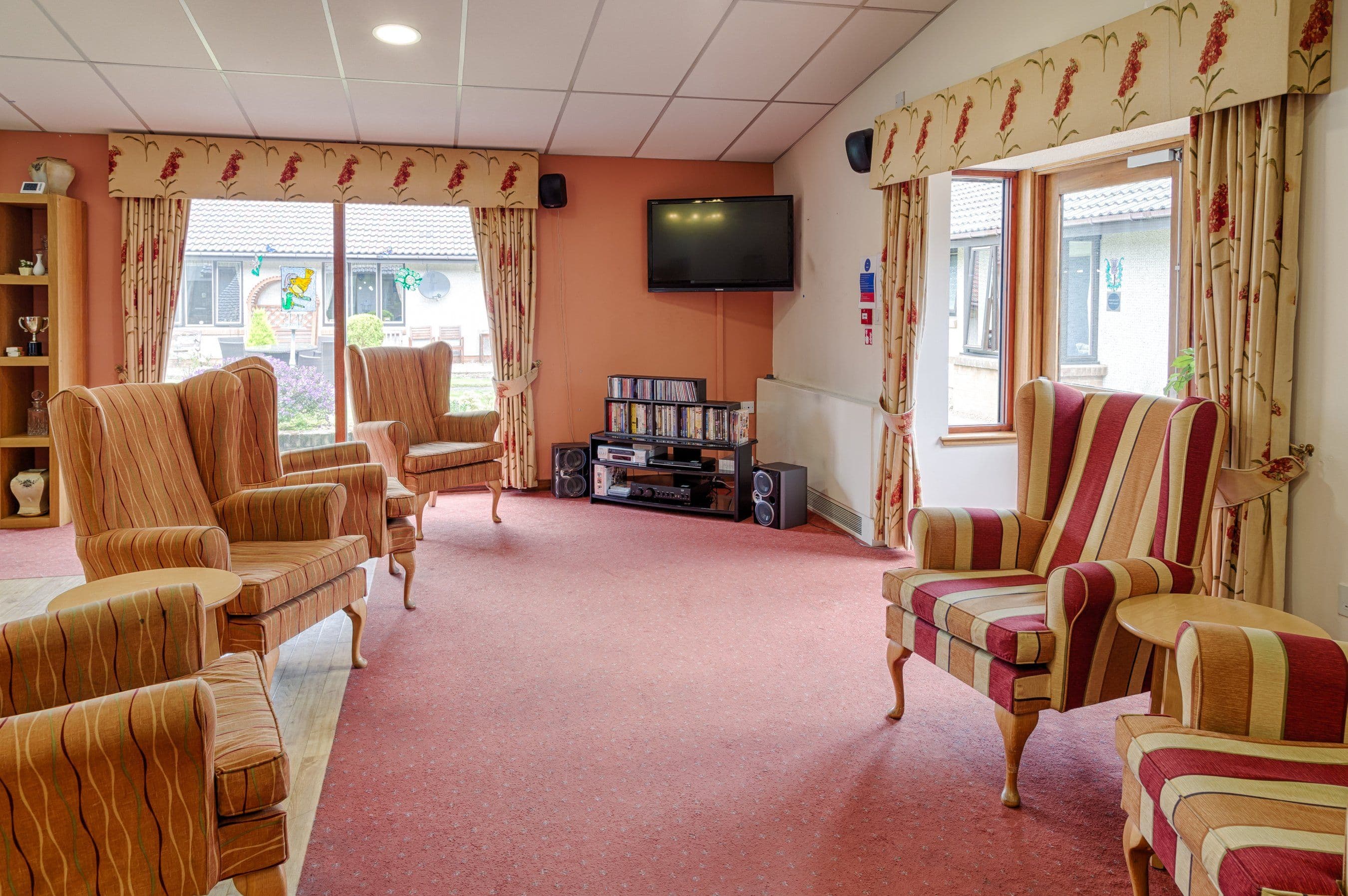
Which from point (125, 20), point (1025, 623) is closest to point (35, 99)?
point (125, 20)

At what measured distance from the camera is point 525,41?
15.2ft

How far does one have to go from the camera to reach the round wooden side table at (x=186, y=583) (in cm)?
239

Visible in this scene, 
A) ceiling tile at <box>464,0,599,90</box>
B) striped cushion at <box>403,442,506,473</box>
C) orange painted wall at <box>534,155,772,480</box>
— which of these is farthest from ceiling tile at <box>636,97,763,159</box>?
striped cushion at <box>403,442,506,473</box>

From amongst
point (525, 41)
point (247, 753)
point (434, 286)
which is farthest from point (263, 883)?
point (434, 286)

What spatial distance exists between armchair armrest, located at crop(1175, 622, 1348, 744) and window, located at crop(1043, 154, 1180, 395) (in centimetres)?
277

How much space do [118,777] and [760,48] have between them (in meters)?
4.37

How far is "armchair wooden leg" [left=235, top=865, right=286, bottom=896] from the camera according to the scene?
1.75 metres

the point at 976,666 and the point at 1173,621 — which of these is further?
the point at 976,666

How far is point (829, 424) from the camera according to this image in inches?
226

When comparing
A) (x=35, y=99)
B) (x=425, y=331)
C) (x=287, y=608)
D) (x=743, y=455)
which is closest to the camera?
(x=287, y=608)

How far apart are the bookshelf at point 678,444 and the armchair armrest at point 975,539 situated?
2.92m

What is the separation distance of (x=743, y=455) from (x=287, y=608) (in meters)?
3.52

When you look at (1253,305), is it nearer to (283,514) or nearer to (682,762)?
(682,762)

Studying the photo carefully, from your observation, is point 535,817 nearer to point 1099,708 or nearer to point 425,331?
point 1099,708
